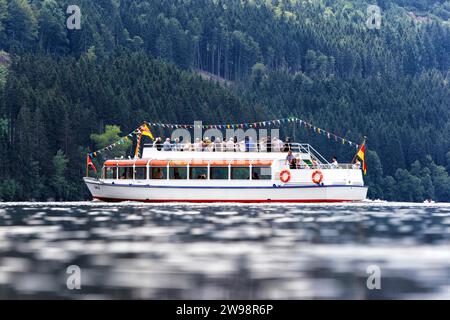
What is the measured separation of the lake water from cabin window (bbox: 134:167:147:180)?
A: 1141 inches

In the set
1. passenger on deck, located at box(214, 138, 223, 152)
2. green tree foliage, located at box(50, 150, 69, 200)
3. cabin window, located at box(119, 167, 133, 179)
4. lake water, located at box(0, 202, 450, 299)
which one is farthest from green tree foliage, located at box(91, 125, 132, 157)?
lake water, located at box(0, 202, 450, 299)

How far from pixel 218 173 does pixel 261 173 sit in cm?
566

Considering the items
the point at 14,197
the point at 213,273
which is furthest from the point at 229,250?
the point at 14,197

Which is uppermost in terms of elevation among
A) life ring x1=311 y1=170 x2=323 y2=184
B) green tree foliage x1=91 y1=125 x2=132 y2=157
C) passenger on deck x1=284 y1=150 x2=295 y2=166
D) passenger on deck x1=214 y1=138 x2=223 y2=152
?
green tree foliage x1=91 y1=125 x2=132 y2=157

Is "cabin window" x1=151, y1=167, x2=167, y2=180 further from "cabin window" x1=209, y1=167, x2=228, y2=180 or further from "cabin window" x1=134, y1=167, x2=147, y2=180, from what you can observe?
"cabin window" x1=209, y1=167, x2=228, y2=180

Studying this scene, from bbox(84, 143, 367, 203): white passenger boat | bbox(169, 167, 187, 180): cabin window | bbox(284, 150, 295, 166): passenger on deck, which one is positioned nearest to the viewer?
bbox(84, 143, 367, 203): white passenger boat

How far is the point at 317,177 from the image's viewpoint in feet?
327

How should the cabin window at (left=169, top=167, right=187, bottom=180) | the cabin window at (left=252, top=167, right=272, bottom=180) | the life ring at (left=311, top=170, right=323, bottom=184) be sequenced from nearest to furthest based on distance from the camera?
the life ring at (left=311, top=170, right=323, bottom=184), the cabin window at (left=169, top=167, right=187, bottom=180), the cabin window at (left=252, top=167, right=272, bottom=180)

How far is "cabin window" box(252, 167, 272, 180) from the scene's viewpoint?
101 meters

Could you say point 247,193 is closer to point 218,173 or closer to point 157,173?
point 218,173

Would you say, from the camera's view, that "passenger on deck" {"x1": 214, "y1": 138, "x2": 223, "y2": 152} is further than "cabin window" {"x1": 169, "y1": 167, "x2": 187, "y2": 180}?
Yes

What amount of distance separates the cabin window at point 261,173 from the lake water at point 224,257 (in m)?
28.3

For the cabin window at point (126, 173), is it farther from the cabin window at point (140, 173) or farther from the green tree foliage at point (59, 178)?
the green tree foliage at point (59, 178)
